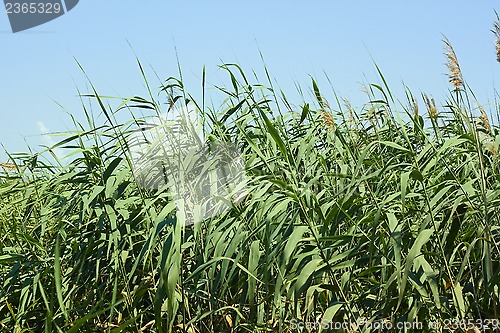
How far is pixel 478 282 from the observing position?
252 cm

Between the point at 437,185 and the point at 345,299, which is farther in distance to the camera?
the point at 437,185

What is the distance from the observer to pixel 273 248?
103 inches

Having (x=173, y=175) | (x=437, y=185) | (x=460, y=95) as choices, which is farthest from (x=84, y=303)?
(x=460, y=95)

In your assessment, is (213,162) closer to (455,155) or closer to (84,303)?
(84,303)

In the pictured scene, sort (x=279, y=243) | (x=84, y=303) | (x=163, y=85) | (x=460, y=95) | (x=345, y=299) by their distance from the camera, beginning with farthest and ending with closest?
(x=163, y=85) → (x=84, y=303) → (x=460, y=95) → (x=279, y=243) → (x=345, y=299)

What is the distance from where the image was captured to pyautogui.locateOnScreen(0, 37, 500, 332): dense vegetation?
2.38m

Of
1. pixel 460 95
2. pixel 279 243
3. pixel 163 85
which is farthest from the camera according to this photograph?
pixel 163 85

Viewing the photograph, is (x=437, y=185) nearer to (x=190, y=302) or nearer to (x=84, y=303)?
(x=190, y=302)

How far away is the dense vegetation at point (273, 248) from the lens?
2375mm

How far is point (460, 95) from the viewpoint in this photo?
2.67 metres

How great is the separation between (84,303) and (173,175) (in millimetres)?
621

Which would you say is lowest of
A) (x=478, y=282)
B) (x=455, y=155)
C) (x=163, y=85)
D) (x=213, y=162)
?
(x=478, y=282)

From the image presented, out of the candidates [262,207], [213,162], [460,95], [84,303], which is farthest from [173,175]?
[460,95]

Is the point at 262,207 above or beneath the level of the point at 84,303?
above
